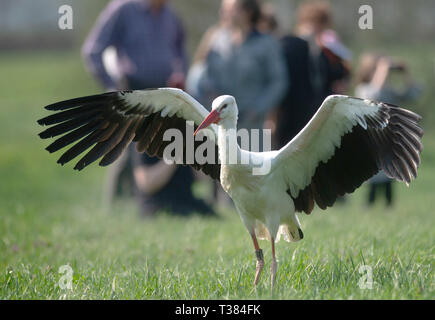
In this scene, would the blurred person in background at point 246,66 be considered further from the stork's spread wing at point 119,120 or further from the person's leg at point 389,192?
the stork's spread wing at point 119,120

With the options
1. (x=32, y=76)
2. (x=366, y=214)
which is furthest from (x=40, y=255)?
(x=32, y=76)

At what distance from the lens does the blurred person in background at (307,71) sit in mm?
9648

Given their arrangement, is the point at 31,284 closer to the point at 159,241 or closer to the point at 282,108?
the point at 159,241

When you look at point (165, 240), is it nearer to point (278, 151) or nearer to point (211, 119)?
point (278, 151)

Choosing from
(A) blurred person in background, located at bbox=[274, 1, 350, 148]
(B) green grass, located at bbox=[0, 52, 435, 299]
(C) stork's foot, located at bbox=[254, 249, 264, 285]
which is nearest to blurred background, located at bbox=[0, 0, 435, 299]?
(B) green grass, located at bbox=[0, 52, 435, 299]

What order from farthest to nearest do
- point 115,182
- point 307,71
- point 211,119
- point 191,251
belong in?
point 115,182 < point 307,71 < point 191,251 < point 211,119

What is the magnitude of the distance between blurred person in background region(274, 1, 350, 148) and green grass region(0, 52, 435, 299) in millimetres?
1336

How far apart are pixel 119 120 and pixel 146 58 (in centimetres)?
354

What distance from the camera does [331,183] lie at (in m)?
5.55

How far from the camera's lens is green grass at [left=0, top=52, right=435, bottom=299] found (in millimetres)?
4844

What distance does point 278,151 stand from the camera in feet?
17.6

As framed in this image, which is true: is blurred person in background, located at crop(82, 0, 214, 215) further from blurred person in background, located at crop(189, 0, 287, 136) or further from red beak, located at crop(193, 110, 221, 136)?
red beak, located at crop(193, 110, 221, 136)

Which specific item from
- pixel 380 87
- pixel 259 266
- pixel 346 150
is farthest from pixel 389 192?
pixel 259 266

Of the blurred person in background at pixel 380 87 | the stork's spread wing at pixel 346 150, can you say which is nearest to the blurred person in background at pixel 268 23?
the blurred person in background at pixel 380 87
